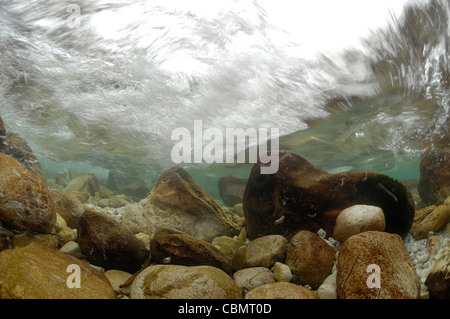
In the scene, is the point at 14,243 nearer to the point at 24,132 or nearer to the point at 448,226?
the point at 448,226

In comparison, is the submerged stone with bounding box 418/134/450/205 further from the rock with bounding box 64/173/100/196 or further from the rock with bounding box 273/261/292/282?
the rock with bounding box 64/173/100/196

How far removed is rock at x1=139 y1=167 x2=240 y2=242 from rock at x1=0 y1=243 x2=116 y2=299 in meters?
3.17

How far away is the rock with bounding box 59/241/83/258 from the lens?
430 cm

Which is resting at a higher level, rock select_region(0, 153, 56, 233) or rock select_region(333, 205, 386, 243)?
rock select_region(0, 153, 56, 233)

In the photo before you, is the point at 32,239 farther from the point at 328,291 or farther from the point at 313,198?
the point at 313,198

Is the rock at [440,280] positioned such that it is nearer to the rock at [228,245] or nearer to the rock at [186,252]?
the rock at [186,252]

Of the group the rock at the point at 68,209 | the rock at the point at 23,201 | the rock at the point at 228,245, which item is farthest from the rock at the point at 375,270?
the rock at the point at 68,209

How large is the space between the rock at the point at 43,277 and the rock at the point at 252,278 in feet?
6.49

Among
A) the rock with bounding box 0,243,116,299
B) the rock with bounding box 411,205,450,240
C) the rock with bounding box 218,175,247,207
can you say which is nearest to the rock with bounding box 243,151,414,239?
the rock with bounding box 411,205,450,240

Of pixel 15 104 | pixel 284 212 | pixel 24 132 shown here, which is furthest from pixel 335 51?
pixel 24 132

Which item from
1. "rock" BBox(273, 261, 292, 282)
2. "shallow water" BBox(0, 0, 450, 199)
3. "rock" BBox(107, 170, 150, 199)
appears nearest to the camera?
"rock" BBox(273, 261, 292, 282)

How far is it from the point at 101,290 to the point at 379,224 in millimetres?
4873

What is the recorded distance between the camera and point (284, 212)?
5.85m

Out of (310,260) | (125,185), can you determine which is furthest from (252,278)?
(125,185)
